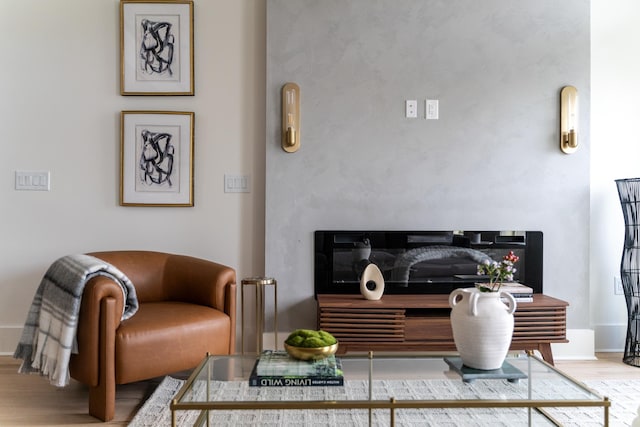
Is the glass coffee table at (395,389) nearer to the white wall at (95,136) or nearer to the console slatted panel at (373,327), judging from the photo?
the console slatted panel at (373,327)

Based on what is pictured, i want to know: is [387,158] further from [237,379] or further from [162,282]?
[237,379]

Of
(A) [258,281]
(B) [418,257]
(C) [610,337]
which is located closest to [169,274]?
(A) [258,281]

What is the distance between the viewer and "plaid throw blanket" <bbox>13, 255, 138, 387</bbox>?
8.17 ft

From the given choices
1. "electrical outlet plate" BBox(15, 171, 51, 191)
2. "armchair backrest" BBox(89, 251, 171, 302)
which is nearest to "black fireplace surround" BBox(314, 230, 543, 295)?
"armchair backrest" BBox(89, 251, 171, 302)

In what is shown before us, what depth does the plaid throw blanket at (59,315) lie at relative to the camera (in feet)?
8.17

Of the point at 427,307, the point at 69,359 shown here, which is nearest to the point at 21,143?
the point at 69,359

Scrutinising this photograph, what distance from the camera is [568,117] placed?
3592 mm

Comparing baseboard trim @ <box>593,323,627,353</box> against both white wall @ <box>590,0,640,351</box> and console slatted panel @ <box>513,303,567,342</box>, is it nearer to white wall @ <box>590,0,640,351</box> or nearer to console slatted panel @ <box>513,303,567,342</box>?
white wall @ <box>590,0,640,351</box>

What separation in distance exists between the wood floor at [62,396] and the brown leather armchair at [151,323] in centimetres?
13

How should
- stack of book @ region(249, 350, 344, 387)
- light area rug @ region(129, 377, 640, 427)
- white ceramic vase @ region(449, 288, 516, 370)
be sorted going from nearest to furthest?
1. stack of book @ region(249, 350, 344, 387)
2. white ceramic vase @ region(449, 288, 516, 370)
3. light area rug @ region(129, 377, 640, 427)

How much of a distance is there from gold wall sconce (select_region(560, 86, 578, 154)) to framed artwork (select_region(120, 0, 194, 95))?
8.05 ft

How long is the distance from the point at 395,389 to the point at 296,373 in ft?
1.22

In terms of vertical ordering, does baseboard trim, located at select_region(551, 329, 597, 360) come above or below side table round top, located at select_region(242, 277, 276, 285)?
below

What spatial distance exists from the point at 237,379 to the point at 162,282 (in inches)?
59.7
